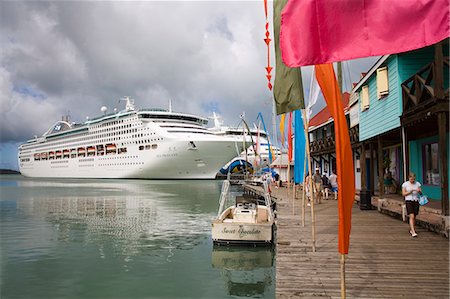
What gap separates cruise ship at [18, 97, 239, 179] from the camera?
6106 cm

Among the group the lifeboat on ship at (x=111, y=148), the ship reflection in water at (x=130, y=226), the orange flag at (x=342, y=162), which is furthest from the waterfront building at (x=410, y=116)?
the lifeboat on ship at (x=111, y=148)

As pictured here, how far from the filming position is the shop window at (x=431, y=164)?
1241cm

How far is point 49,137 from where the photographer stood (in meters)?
96.6

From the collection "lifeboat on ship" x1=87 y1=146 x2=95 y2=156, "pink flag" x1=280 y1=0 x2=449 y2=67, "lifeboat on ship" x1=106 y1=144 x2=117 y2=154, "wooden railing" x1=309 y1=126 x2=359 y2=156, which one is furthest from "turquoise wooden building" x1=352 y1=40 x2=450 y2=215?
"lifeboat on ship" x1=87 y1=146 x2=95 y2=156

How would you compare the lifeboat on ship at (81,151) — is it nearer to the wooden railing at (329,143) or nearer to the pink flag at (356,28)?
the wooden railing at (329,143)

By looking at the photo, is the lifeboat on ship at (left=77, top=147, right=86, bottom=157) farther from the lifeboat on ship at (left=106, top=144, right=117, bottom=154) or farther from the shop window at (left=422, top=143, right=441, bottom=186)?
the shop window at (left=422, top=143, right=441, bottom=186)

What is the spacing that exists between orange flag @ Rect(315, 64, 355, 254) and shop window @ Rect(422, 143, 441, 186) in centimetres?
991

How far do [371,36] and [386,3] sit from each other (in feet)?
1.10

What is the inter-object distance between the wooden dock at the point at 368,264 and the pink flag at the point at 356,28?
3.24m

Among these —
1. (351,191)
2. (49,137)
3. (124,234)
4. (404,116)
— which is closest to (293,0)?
(351,191)

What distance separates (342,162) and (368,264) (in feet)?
11.0

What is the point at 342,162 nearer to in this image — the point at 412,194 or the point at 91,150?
the point at 412,194

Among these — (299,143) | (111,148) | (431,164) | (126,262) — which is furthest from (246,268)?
(111,148)

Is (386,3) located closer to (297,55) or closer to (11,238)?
(297,55)
